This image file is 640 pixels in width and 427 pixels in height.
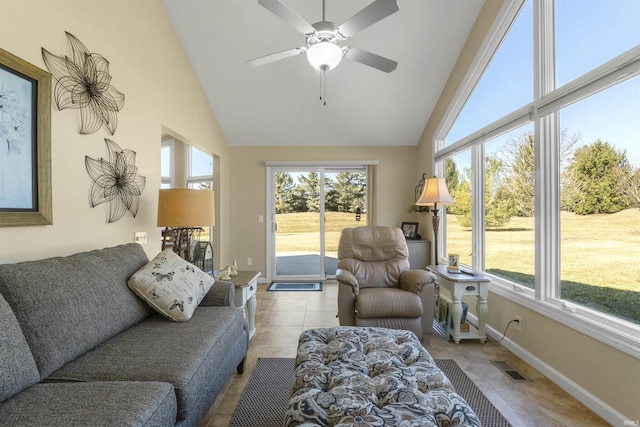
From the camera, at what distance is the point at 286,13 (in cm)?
192

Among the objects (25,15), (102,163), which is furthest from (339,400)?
(25,15)

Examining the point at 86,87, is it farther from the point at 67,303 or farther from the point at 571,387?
the point at 571,387

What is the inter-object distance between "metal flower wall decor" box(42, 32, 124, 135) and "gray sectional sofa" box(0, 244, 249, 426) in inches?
38.7

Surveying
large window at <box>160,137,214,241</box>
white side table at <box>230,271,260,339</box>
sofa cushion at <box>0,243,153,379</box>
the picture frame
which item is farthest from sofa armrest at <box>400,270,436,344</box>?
large window at <box>160,137,214,241</box>

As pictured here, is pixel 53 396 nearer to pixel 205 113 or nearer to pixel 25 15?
pixel 25 15

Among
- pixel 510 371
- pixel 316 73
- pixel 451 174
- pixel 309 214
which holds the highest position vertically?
pixel 316 73

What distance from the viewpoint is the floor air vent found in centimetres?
220

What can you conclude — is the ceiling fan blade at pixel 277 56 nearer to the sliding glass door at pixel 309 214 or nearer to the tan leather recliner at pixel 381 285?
the tan leather recliner at pixel 381 285

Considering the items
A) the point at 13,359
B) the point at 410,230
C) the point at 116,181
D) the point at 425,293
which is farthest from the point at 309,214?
the point at 13,359

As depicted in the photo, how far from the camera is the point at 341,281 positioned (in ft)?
9.09

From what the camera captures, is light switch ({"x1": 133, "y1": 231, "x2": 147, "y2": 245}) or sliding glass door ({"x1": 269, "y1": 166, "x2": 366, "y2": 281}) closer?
light switch ({"x1": 133, "y1": 231, "x2": 147, "y2": 245})

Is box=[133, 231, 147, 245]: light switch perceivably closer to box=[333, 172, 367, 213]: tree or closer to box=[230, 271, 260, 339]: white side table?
box=[230, 271, 260, 339]: white side table

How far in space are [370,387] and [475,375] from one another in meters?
1.44

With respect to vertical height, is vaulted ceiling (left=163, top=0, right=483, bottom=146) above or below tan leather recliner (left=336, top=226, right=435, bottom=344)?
above
